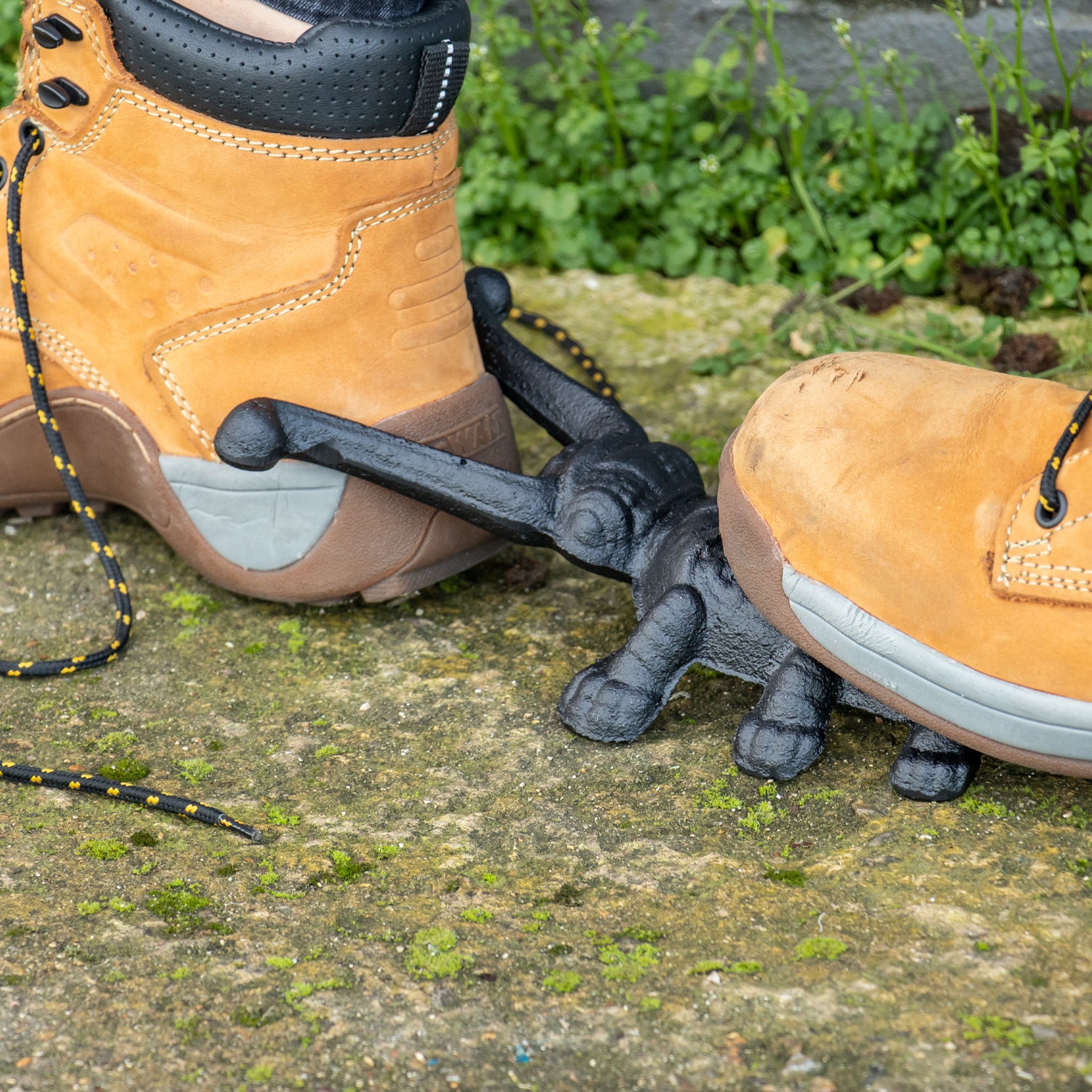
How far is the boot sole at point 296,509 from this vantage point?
4.95 ft

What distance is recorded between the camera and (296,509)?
4.96 ft

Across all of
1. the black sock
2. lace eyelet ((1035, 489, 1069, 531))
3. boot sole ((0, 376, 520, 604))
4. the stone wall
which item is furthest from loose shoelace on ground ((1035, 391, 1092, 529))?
the stone wall

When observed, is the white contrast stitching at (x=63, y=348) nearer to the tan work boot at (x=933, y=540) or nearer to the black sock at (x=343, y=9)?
the black sock at (x=343, y=9)

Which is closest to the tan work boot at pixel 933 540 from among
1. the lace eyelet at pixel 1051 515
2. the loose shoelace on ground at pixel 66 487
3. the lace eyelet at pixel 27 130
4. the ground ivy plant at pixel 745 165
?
the lace eyelet at pixel 1051 515

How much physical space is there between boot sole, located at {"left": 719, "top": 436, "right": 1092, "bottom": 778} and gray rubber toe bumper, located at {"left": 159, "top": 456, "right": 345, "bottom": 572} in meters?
0.51

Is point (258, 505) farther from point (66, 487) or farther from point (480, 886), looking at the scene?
point (480, 886)

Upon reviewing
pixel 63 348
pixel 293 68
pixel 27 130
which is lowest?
pixel 63 348

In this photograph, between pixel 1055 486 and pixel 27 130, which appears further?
pixel 27 130

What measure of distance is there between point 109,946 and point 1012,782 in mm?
882

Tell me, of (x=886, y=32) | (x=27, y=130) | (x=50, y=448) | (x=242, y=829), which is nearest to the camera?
(x=242, y=829)

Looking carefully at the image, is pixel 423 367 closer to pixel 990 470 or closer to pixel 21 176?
pixel 21 176

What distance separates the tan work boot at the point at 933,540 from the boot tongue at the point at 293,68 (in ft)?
1.76

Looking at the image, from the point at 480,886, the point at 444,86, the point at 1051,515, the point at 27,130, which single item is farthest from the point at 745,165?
the point at 480,886

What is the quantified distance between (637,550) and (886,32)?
145 centimetres
